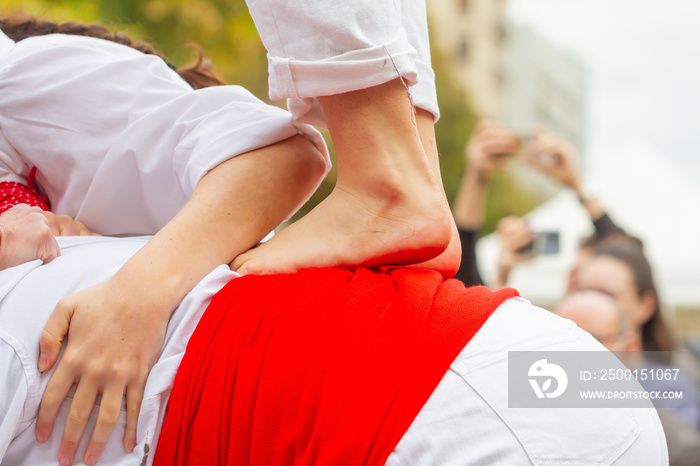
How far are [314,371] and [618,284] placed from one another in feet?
7.30

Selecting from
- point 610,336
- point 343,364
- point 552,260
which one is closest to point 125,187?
point 343,364

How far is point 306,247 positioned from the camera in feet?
4.09

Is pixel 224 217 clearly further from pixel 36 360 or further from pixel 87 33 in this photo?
pixel 87 33

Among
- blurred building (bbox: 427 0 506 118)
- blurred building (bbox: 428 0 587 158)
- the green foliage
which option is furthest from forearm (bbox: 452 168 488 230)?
blurred building (bbox: 427 0 506 118)

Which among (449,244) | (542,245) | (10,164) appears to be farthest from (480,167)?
(10,164)

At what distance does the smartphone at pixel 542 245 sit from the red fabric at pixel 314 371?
3.17 metres

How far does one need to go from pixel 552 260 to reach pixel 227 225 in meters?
4.56

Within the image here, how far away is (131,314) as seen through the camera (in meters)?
1.07

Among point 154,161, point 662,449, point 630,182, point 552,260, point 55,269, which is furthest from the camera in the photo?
point 630,182

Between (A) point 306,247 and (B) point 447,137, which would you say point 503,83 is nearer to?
(B) point 447,137

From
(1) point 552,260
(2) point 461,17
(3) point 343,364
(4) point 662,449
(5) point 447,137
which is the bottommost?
(2) point 461,17

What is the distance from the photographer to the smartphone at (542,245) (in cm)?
420

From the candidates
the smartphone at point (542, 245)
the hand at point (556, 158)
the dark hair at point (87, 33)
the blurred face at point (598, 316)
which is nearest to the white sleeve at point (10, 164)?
the dark hair at point (87, 33)

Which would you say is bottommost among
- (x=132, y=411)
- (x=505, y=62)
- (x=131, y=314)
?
(x=505, y=62)
